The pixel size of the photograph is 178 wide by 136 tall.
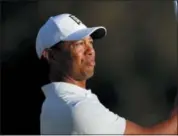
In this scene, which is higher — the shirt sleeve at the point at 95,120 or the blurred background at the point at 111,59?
the shirt sleeve at the point at 95,120

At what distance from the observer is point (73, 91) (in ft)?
4.81

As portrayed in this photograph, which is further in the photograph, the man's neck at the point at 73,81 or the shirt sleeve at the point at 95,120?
the man's neck at the point at 73,81

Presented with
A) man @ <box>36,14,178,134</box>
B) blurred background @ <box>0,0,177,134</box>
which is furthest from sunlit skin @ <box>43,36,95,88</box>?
blurred background @ <box>0,0,177,134</box>

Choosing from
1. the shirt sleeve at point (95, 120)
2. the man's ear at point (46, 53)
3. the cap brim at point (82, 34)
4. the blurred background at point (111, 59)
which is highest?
the cap brim at point (82, 34)

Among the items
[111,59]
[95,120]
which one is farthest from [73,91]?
[111,59]

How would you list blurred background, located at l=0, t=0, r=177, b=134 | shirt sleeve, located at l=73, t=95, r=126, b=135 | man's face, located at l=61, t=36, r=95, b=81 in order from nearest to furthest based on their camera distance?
shirt sleeve, located at l=73, t=95, r=126, b=135 → man's face, located at l=61, t=36, r=95, b=81 → blurred background, located at l=0, t=0, r=177, b=134

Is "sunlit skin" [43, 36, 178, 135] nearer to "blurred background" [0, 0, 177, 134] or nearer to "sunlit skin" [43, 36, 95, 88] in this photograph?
"sunlit skin" [43, 36, 95, 88]

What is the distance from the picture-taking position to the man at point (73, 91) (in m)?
1.39

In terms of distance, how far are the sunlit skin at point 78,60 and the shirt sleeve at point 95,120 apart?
0.12m

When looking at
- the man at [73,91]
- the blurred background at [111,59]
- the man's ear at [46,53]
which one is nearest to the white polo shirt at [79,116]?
the man at [73,91]

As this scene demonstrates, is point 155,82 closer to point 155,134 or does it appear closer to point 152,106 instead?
point 152,106

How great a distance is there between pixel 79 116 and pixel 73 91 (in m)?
0.11

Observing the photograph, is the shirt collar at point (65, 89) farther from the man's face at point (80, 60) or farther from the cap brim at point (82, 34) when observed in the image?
the cap brim at point (82, 34)

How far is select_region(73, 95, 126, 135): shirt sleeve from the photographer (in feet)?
4.51
